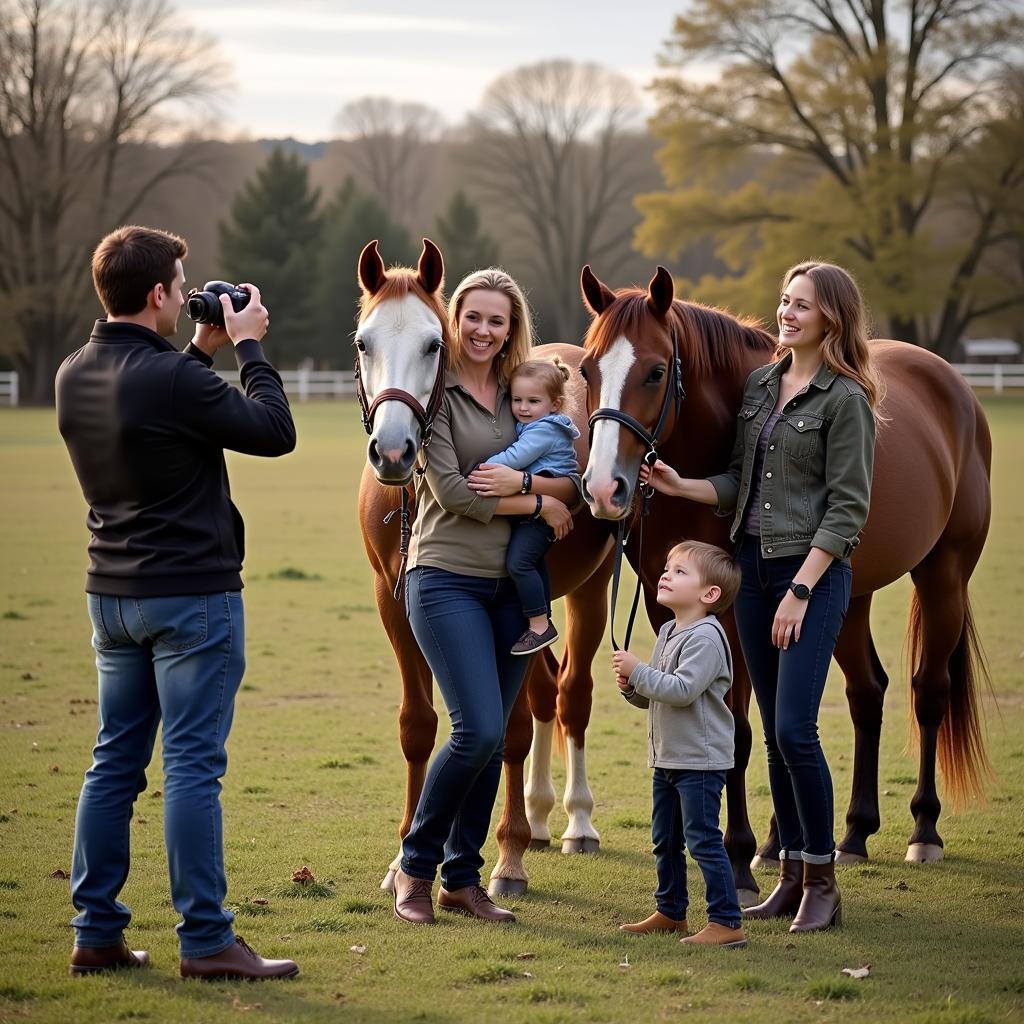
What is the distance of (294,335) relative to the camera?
54812mm

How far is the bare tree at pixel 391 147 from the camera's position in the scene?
69.6 m

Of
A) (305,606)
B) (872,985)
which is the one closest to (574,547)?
(872,985)

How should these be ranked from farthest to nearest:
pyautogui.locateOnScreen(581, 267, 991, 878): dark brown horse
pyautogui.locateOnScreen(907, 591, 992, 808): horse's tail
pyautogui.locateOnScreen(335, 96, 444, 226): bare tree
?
pyautogui.locateOnScreen(335, 96, 444, 226): bare tree, pyautogui.locateOnScreen(907, 591, 992, 808): horse's tail, pyautogui.locateOnScreen(581, 267, 991, 878): dark brown horse

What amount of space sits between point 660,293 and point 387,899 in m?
2.46

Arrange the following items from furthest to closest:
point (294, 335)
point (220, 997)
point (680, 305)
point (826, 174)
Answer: point (294, 335)
point (826, 174)
point (680, 305)
point (220, 997)

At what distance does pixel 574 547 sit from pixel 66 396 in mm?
2303

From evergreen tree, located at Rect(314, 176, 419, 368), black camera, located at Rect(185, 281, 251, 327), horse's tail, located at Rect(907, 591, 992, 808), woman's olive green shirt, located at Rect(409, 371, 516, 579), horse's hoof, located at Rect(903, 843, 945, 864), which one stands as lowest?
horse's hoof, located at Rect(903, 843, 945, 864)

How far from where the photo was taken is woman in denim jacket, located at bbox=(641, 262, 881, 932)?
4359 mm

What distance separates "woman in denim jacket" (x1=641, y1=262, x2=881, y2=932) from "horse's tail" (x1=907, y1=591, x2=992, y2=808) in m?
1.80

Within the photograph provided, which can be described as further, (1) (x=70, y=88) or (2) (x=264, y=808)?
(1) (x=70, y=88)

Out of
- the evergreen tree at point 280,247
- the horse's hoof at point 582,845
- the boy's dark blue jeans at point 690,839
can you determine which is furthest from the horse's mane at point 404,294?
the evergreen tree at point 280,247

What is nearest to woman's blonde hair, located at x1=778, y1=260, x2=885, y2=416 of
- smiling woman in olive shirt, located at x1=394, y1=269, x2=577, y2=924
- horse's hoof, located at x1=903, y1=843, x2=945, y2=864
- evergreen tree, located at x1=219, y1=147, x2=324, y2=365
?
smiling woman in olive shirt, located at x1=394, y1=269, x2=577, y2=924

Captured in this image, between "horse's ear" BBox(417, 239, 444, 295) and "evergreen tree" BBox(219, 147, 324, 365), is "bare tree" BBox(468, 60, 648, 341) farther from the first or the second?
"horse's ear" BBox(417, 239, 444, 295)

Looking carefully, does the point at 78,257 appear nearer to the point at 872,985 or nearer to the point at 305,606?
the point at 305,606
